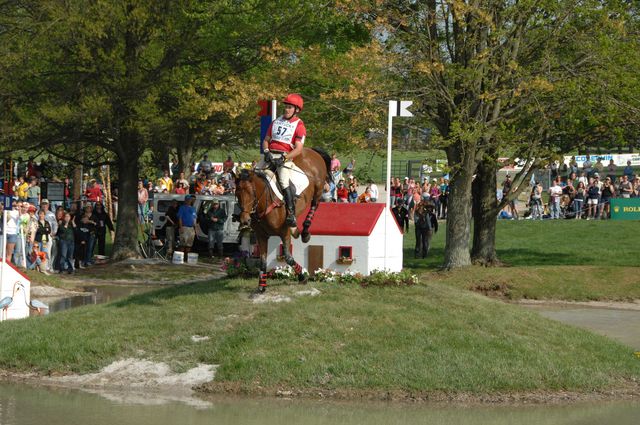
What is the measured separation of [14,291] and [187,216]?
15.8 metres

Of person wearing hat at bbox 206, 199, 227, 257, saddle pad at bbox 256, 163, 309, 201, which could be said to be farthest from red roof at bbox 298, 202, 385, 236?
person wearing hat at bbox 206, 199, 227, 257

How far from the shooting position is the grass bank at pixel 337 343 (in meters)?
15.5

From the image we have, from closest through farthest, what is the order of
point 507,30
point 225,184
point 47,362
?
point 47,362, point 507,30, point 225,184

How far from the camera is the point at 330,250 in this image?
62.3 feet

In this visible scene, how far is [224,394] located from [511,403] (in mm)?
3877

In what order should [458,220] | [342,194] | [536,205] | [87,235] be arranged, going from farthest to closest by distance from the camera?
[536,205]
[342,194]
[87,235]
[458,220]

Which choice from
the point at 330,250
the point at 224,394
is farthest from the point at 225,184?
the point at 224,394

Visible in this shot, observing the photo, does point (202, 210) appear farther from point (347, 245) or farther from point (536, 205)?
point (347, 245)

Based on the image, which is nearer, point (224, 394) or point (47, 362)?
point (224, 394)

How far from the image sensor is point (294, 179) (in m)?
17.7

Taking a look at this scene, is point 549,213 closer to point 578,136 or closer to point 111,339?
point 578,136

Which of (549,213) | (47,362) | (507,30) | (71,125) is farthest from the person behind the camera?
(549,213)

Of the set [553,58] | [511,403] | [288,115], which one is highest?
[553,58]

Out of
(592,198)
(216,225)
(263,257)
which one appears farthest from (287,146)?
(592,198)
